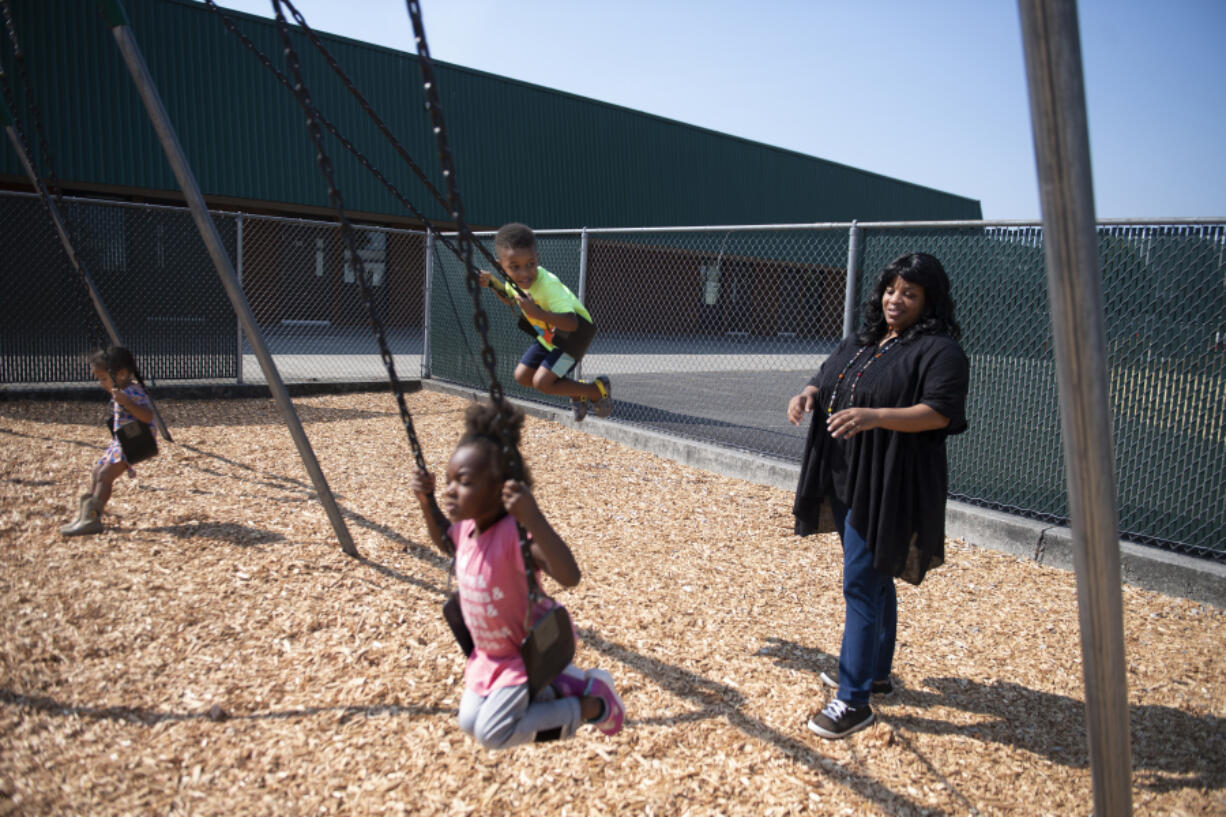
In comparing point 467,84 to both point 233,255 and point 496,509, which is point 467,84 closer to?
point 233,255

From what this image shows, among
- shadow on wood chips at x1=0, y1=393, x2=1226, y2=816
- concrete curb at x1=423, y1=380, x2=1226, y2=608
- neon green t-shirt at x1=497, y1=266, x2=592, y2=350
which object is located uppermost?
neon green t-shirt at x1=497, y1=266, x2=592, y2=350

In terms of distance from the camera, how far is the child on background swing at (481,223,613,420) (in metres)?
4.64

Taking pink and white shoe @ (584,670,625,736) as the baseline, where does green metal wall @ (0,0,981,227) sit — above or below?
above

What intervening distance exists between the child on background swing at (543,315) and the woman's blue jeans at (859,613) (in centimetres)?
233

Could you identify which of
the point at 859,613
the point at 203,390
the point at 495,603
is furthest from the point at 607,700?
the point at 203,390

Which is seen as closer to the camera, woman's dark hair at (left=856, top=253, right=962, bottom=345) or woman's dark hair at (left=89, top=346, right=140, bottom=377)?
woman's dark hair at (left=856, top=253, right=962, bottom=345)

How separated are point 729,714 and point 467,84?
18.4m

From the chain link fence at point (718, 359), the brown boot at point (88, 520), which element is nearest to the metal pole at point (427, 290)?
the chain link fence at point (718, 359)

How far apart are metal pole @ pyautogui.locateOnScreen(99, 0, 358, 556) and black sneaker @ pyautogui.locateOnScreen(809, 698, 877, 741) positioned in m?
2.70

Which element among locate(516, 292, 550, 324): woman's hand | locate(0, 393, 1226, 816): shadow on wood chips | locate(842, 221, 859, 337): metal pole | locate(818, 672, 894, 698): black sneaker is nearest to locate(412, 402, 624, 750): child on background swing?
locate(0, 393, 1226, 816): shadow on wood chips

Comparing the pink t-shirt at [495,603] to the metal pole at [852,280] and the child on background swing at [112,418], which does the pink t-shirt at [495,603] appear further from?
the metal pole at [852,280]

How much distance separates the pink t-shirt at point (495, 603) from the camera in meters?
2.12

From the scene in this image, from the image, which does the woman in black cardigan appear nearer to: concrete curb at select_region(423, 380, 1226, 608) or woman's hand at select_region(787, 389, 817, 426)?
woman's hand at select_region(787, 389, 817, 426)

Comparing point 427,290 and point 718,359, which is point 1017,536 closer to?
point 427,290
